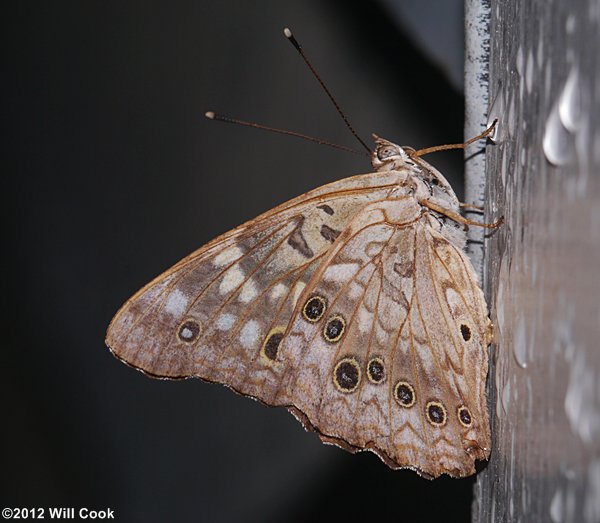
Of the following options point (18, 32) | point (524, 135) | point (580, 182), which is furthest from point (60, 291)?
point (580, 182)

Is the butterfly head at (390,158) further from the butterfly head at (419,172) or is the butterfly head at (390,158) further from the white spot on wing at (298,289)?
the white spot on wing at (298,289)

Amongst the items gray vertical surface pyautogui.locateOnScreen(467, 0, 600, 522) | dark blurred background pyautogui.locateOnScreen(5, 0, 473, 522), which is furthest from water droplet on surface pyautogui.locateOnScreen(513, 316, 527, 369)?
dark blurred background pyautogui.locateOnScreen(5, 0, 473, 522)

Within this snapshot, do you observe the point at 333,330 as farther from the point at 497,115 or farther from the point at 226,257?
the point at 497,115

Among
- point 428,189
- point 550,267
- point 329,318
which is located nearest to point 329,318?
point 329,318

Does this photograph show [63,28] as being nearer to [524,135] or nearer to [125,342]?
[125,342]

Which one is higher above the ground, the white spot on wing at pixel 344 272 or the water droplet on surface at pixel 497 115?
the water droplet on surface at pixel 497 115

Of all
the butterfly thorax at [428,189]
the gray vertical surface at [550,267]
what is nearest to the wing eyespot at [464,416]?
the gray vertical surface at [550,267]

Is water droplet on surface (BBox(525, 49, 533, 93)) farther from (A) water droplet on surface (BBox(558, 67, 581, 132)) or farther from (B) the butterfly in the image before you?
(B) the butterfly
